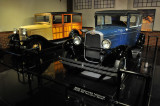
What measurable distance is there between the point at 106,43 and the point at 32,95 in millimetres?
2142

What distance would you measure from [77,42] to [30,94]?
190cm

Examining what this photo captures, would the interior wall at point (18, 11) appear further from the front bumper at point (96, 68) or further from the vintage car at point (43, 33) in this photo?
the front bumper at point (96, 68)

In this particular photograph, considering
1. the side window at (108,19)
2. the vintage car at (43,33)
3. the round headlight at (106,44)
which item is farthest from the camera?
the vintage car at (43,33)

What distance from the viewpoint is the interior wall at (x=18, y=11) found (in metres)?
6.55

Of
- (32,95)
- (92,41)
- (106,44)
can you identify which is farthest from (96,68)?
(32,95)

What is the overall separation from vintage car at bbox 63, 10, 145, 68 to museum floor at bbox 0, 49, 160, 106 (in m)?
1.04

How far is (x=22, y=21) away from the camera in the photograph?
24.2 feet

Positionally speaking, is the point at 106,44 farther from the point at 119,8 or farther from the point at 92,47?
the point at 119,8

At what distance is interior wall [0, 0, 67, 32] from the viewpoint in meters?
6.55

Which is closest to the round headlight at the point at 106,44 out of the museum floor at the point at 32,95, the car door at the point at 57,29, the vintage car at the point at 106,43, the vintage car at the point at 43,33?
the vintage car at the point at 106,43

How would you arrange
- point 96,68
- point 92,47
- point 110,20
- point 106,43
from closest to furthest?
point 96,68 → point 106,43 → point 92,47 → point 110,20

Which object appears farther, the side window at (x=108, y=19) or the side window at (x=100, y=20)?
the side window at (x=100, y=20)

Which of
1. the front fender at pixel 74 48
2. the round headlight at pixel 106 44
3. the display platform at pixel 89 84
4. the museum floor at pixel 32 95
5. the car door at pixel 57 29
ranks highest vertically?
the car door at pixel 57 29

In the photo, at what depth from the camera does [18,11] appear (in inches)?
281
